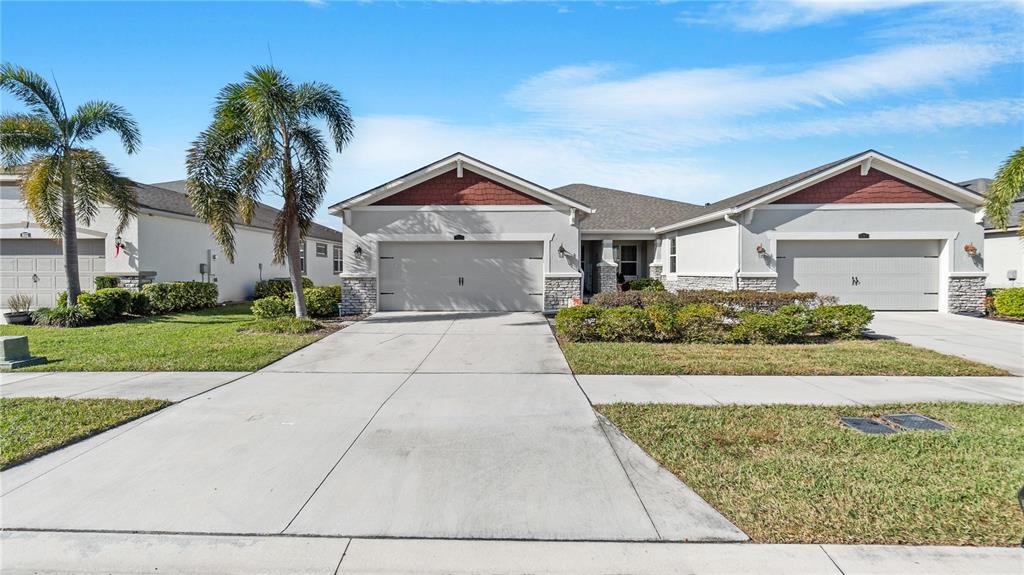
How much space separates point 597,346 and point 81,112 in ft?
48.9

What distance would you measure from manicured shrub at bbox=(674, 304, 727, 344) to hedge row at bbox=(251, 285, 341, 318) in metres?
10.00

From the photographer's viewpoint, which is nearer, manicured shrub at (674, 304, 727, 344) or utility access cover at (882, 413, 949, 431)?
utility access cover at (882, 413, 949, 431)

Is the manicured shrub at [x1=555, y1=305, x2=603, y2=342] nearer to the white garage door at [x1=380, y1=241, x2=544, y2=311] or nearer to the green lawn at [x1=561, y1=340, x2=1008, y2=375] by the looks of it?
the green lawn at [x1=561, y1=340, x2=1008, y2=375]

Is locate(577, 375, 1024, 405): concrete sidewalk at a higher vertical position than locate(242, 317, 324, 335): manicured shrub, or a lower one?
lower

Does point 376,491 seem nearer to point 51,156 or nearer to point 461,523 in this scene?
point 461,523

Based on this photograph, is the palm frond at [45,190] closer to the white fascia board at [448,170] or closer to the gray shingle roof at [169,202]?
the gray shingle roof at [169,202]

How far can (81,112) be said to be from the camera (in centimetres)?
1300

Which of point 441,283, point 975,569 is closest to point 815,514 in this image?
point 975,569

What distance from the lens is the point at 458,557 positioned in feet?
9.97

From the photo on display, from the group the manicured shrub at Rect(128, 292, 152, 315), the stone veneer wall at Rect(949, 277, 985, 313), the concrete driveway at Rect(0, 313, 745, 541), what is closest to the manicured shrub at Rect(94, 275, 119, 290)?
the manicured shrub at Rect(128, 292, 152, 315)

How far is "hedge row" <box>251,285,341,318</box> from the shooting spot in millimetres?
13203

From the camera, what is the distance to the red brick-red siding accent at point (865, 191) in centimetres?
1469

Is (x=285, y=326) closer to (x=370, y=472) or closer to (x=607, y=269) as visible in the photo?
(x=370, y=472)

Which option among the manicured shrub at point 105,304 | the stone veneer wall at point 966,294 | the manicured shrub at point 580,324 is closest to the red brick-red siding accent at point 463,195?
the manicured shrub at point 580,324
